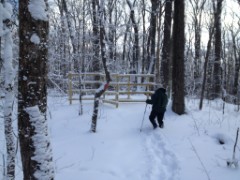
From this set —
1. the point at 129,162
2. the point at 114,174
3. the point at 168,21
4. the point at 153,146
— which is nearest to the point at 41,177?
the point at 114,174

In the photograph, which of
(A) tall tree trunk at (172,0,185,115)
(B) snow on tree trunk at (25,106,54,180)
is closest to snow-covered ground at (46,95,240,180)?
(A) tall tree trunk at (172,0,185,115)

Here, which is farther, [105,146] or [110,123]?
[110,123]

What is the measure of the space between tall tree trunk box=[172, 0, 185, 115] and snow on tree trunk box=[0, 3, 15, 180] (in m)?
6.11

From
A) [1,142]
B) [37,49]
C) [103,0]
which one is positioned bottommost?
[1,142]

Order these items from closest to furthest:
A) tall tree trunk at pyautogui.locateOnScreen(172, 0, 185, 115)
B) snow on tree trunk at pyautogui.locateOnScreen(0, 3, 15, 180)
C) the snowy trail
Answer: snow on tree trunk at pyautogui.locateOnScreen(0, 3, 15, 180) < the snowy trail < tall tree trunk at pyautogui.locateOnScreen(172, 0, 185, 115)

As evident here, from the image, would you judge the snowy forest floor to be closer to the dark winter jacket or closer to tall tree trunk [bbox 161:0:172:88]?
the dark winter jacket

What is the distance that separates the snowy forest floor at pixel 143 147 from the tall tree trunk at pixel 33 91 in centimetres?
258

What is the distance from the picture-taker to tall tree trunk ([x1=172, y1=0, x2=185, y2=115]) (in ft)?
32.9

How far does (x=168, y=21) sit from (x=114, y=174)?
410 inches

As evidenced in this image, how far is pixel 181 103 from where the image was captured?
32.9 feet

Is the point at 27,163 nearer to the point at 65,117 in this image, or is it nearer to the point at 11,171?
the point at 11,171

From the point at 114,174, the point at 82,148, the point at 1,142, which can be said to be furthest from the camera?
the point at 1,142

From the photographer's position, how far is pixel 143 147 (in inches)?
304

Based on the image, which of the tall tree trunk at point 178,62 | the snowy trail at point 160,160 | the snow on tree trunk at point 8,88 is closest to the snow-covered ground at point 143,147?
the snowy trail at point 160,160
